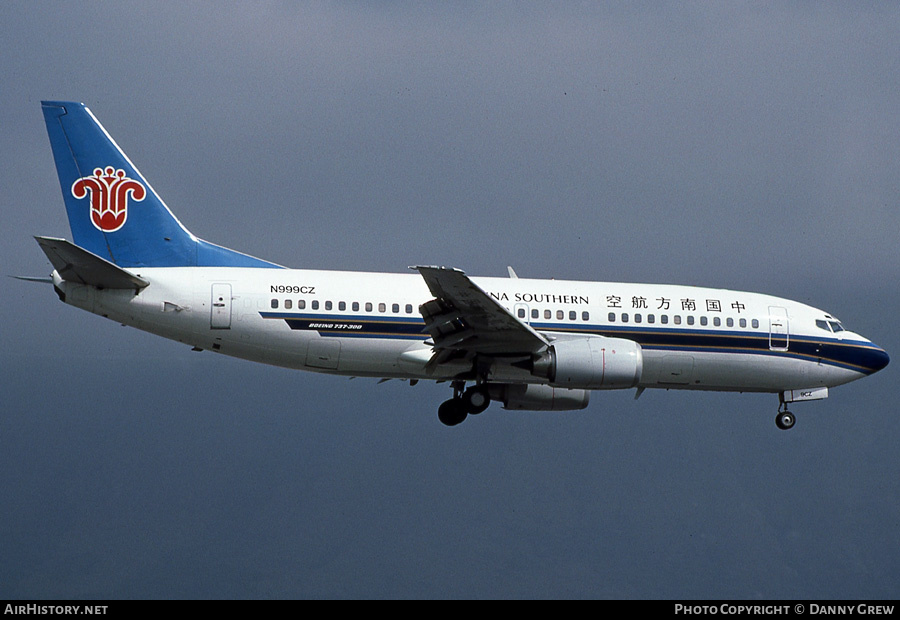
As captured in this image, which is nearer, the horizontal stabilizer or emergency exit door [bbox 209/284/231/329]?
the horizontal stabilizer

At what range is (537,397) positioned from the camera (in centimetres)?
3284

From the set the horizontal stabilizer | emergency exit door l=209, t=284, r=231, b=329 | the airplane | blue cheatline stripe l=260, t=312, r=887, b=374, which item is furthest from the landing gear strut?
the horizontal stabilizer

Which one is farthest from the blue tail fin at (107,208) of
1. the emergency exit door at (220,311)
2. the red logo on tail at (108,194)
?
the emergency exit door at (220,311)

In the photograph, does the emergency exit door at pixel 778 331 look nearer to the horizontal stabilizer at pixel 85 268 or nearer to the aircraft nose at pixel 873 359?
the aircraft nose at pixel 873 359

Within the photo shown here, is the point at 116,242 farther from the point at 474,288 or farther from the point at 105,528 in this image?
the point at 105,528

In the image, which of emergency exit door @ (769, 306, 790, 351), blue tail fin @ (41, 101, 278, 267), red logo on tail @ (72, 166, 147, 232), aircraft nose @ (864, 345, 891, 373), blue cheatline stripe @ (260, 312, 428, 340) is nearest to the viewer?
blue cheatline stripe @ (260, 312, 428, 340)

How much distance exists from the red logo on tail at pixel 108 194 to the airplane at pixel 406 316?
0.11ft

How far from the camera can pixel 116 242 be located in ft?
100

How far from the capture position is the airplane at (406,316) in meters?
29.0

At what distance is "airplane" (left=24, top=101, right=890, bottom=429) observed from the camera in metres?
29.0

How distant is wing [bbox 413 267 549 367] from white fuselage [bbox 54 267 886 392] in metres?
0.67

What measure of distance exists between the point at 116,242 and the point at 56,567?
166886 millimetres

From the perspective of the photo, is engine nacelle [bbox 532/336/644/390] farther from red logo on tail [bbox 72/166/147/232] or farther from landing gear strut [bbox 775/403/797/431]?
red logo on tail [bbox 72/166/147/232]
